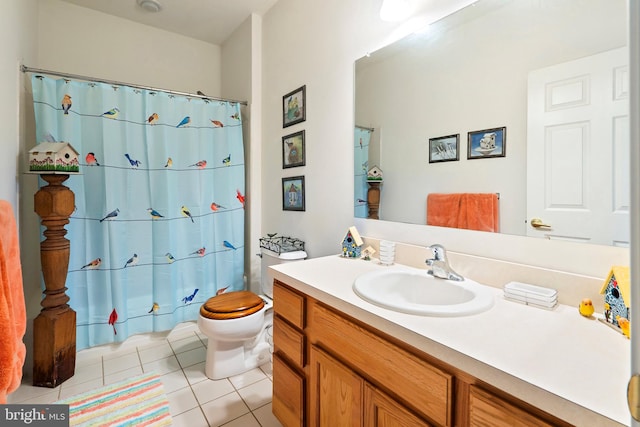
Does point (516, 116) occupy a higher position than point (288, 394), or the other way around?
point (516, 116)

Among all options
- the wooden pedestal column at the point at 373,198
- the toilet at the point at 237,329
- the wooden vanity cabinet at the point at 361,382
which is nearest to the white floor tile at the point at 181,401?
the toilet at the point at 237,329

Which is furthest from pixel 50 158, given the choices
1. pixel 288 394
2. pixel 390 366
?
pixel 390 366

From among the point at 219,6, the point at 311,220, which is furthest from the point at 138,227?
the point at 219,6

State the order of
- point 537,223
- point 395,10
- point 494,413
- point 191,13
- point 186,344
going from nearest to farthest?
point 494,413, point 537,223, point 395,10, point 186,344, point 191,13

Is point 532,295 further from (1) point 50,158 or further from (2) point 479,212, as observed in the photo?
(1) point 50,158

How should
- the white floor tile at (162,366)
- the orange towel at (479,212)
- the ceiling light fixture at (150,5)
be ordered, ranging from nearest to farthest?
1. the orange towel at (479,212)
2. the white floor tile at (162,366)
3. the ceiling light fixture at (150,5)

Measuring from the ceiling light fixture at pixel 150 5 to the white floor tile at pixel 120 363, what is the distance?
263 cm

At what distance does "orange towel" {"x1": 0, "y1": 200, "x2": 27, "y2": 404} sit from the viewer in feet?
2.64

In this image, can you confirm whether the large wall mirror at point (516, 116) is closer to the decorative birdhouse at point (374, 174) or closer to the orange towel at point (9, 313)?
the decorative birdhouse at point (374, 174)

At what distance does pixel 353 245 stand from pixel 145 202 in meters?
1.59

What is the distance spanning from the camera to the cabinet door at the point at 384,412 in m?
0.75

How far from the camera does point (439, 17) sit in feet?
4.04

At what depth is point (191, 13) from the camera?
2439 millimetres

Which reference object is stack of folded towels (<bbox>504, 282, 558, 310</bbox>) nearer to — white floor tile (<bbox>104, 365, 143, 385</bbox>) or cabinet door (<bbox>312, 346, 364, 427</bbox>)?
cabinet door (<bbox>312, 346, 364, 427</bbox>)
